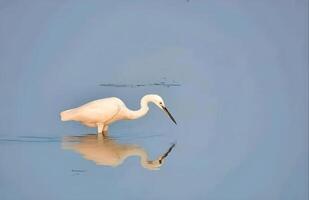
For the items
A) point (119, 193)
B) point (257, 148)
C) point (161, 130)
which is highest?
point (161, 130)

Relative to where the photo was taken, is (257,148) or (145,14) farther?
(145,14)

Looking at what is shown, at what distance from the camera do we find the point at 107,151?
174 inches

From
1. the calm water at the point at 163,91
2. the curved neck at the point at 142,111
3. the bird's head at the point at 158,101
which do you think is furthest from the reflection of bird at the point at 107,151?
the bird's head at the point at 158,101

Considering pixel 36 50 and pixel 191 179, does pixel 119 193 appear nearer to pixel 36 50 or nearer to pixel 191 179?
pixel 191 179

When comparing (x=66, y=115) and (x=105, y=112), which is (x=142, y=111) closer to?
(x=105, y=112)

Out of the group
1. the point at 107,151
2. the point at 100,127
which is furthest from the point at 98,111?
the point at 107,151

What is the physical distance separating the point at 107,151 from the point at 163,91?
3.80 ft

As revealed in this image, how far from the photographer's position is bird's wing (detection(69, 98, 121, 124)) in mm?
4863

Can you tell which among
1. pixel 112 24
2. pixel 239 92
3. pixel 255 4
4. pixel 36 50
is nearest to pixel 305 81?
pixel 239 92

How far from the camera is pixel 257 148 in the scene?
4586 millimetres

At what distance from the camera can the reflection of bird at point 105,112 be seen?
191 inches

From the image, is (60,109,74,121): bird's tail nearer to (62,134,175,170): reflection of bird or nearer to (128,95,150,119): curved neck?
(62,134,175,170): reflection of bird

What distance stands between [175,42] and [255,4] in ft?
2.49

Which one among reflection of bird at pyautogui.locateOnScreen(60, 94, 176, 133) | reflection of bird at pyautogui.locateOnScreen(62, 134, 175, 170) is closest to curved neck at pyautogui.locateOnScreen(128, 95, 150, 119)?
reflection of bird at pyautogui.locateOnScreen(60, 94, 176, 133)
